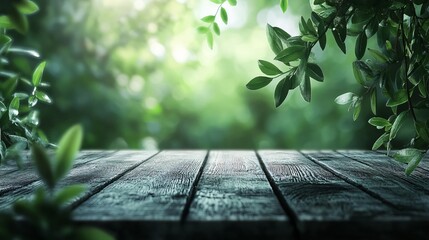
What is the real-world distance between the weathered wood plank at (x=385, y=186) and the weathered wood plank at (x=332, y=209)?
31 millimetres

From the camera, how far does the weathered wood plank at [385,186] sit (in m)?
0.89

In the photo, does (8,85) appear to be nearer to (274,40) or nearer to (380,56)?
(274,40)

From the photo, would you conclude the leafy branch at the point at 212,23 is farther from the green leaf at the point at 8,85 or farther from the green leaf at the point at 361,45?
the green leaf at the point at 8,85

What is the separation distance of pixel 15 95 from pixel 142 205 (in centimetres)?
66

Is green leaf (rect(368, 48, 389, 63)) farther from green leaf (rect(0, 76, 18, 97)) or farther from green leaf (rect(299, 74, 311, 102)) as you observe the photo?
green leaf (rect(0, 76, 18, 97))

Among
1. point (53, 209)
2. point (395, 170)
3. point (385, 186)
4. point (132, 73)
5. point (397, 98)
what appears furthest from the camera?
point (132, 73)

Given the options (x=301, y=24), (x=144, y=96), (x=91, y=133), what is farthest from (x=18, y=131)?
(x=144, y=96)

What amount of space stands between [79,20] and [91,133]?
1178 mm

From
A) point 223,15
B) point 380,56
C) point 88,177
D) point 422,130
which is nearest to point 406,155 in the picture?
point 422,130

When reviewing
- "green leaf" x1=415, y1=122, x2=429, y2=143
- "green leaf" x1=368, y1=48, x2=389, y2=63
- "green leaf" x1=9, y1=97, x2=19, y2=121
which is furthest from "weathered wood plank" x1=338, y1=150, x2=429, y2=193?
"green leaf" x1=9, y1=97, x2=19, y2=121

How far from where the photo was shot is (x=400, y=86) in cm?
125

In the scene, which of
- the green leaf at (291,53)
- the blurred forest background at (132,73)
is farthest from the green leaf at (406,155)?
the blurred forest background at (132,73)

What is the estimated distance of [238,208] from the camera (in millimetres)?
853

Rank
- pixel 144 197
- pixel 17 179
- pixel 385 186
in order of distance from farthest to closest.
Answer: pixel 17 179 → pixel 385 186 → pixel 144 197
